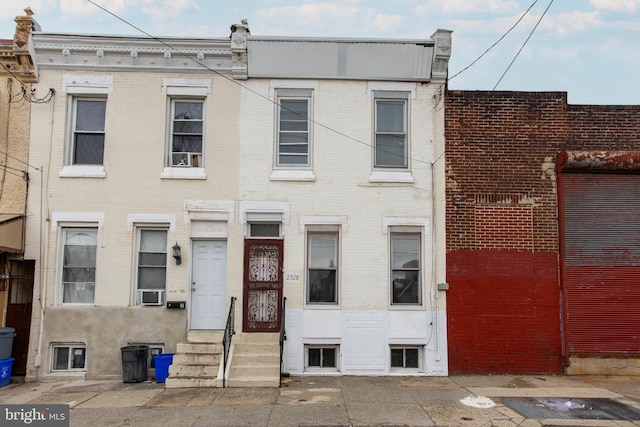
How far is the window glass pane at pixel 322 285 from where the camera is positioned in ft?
36.0

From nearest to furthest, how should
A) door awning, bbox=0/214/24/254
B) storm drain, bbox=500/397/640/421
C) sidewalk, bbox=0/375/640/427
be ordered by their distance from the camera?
sidewalk, bbox=0/375/640/427
storm drain, bbox=500/397/640/421
door awning, bbox=0/214/24/254

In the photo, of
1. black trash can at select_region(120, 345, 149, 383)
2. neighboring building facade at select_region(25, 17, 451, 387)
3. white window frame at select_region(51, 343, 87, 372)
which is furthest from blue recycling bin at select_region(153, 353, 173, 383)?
white window frame at select_region(51, 343, 87, 372)

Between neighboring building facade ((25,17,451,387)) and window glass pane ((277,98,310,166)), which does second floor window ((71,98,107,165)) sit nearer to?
neighboring building facade ((25,17,451,387))

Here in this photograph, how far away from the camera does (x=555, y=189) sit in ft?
36.3

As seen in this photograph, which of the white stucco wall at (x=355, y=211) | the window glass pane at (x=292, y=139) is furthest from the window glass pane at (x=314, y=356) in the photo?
the window glass pane at (x=292, y=139)

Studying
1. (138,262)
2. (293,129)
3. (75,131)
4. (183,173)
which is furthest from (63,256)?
(293,129)

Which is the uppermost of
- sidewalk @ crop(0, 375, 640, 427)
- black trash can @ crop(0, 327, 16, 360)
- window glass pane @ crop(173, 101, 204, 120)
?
window glass pane @ crop(173, 101, 204, 120)

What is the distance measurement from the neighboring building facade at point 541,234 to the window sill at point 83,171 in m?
7.29

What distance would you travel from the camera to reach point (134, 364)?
1005cm

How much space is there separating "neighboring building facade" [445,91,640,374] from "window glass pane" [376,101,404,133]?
993 mm

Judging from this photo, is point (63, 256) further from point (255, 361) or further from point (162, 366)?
point (255, 361)

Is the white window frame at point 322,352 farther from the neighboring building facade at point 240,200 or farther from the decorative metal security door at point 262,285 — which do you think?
the decorative metal security door at point 262,285

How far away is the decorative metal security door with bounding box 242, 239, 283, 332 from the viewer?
10672mm

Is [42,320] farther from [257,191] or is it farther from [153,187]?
[257,191]
